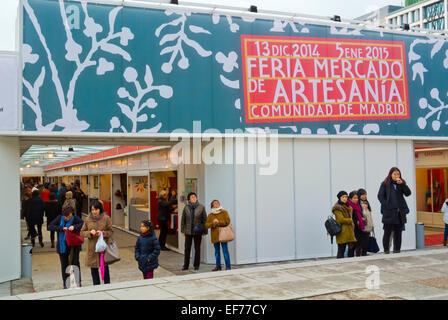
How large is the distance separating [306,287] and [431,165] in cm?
1360

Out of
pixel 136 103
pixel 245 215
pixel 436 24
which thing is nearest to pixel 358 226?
pixel 245 215

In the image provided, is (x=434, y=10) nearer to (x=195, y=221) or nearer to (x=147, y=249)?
(x=195, y=221)

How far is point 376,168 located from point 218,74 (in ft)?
16.5

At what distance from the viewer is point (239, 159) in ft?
36.7

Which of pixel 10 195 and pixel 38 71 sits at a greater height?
pixel 38 71

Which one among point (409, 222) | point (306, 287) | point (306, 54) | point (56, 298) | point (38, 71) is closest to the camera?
point (56, 298)

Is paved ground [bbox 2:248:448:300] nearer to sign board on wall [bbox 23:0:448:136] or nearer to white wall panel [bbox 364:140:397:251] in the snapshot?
white wall panel [bbox 364:140:397:251]

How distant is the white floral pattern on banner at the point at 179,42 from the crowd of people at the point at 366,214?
4632mm

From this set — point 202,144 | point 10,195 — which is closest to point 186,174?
point 202,144

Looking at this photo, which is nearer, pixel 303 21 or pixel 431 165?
pixel 303 21

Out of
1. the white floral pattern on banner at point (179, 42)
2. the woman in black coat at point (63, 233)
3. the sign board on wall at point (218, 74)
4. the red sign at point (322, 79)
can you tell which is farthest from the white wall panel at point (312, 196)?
the woman in black coat at point (63, 233)

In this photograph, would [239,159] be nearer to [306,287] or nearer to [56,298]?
[306,287]

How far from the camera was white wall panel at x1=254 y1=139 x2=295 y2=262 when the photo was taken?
37.1 ft

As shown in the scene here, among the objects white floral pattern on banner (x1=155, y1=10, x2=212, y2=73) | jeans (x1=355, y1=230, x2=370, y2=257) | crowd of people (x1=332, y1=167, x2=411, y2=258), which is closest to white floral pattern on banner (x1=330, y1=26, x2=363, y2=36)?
white floral pattern on banner (x1=155, y1=10, x2=212, y2=73)
